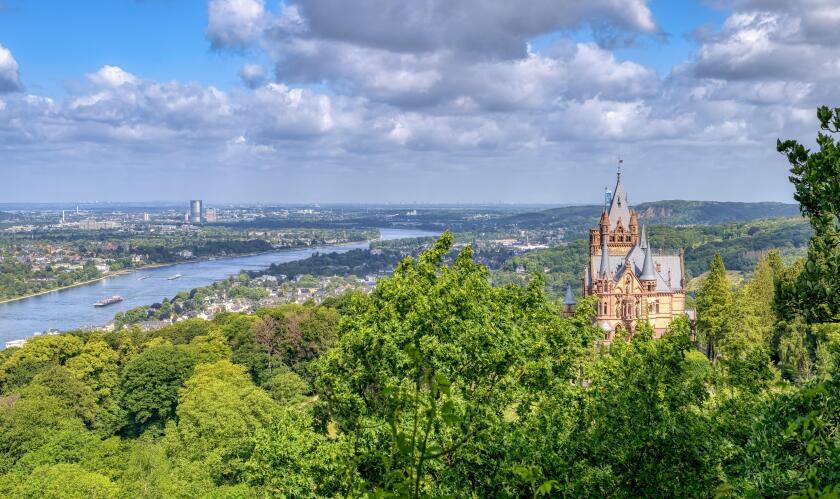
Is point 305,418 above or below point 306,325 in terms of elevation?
above

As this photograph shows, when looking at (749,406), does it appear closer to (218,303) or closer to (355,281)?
(218,303)

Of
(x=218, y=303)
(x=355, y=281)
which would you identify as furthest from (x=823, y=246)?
(x=355, y=281)

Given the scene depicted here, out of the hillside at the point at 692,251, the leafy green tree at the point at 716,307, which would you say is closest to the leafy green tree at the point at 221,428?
the leafy green tree at the point at 716,307

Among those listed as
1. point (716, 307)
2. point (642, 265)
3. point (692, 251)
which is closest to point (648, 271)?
point (642, 265)

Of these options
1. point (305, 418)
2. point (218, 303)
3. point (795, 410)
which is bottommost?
point (218, 303)

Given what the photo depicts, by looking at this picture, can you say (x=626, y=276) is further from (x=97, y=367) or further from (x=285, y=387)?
(x=97, y=367)

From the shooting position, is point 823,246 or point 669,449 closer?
point 823,246
